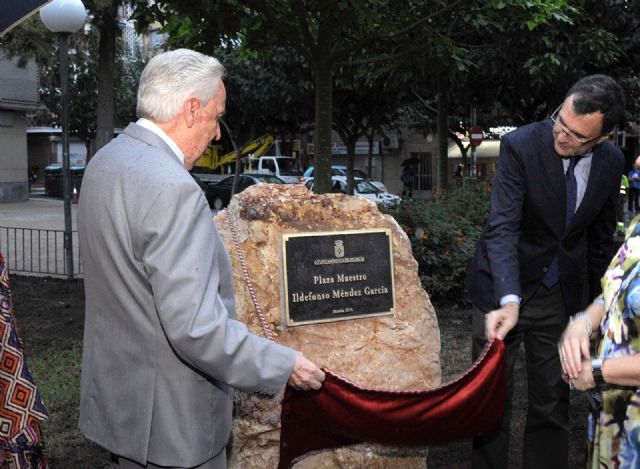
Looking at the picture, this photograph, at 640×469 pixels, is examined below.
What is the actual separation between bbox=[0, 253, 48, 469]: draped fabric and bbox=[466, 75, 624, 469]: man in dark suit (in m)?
1.97

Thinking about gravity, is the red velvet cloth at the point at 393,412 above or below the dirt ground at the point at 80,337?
above

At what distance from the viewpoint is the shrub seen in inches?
332

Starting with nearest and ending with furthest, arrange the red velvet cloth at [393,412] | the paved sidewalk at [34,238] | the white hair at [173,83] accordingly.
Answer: the white hair at [173,83]
the red velvet cloth at [393,412]
the paved sidewalk at [34,238]

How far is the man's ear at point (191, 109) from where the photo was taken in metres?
2.25

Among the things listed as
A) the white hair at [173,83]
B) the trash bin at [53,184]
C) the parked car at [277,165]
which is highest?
the parked car at [277,165]

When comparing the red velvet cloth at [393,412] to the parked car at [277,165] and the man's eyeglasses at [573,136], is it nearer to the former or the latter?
the man's eyeglasses at [573,136]

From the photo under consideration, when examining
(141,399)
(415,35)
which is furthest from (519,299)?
(415,35)

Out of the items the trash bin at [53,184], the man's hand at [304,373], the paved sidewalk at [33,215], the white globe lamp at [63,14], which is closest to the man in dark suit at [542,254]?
the man's hand at [304,373]

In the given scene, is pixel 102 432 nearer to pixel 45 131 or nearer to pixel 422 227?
pixel 422 227

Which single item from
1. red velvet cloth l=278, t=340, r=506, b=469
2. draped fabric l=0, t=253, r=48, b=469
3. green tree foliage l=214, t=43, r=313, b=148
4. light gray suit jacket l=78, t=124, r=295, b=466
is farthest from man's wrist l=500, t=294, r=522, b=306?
green tree foliage l=214, t=43, r=313, b=148

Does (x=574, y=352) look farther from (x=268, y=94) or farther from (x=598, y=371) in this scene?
(x=268, y=94)

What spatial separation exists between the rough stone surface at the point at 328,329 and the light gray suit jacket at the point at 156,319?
1661 millimetres

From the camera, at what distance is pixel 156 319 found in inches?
85.1

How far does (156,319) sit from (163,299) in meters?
0.13
